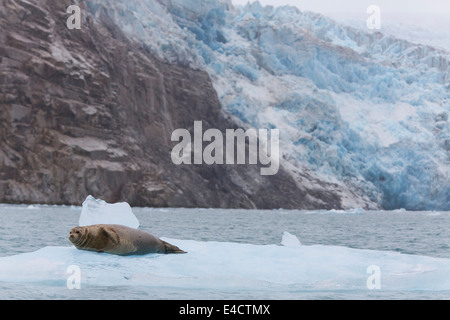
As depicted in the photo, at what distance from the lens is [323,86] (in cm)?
7706

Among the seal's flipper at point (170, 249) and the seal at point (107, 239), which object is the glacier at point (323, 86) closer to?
the seal's flipper at point (170, 249)

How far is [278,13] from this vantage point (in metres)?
83.5

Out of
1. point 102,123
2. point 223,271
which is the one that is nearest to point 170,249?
point 223,271

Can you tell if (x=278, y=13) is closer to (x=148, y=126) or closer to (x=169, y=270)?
(x=148, y=126)

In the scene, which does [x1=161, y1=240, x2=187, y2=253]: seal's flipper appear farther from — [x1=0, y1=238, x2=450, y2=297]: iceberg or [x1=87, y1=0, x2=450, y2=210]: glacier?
[x1=87, y1=0, x2=450, y2=210]: glacier

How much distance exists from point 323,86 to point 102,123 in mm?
28978

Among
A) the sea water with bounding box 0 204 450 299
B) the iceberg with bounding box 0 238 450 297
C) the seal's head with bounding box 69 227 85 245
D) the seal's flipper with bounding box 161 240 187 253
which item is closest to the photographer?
the sea water with bounding box 0 204 450 299

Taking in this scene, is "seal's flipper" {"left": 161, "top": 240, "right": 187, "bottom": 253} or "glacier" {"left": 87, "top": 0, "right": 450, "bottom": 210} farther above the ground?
"glacier" {"left": 87, "top": 0, "right": 450, "bottom": 210}

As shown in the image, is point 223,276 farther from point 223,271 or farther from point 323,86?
point 323,86

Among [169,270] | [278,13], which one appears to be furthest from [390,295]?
[278,13]

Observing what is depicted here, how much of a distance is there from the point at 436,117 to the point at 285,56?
18.6 metres

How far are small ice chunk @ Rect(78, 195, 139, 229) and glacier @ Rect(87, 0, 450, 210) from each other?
53108 mm

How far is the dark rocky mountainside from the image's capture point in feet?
176

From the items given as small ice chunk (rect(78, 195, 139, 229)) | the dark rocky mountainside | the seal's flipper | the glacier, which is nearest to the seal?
the seal's flipper
